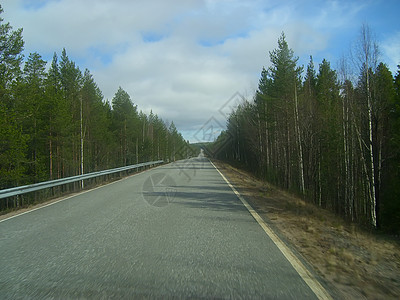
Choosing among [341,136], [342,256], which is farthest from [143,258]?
[341,136]

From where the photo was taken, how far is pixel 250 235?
19.7 feet

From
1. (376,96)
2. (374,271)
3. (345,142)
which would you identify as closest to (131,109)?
(345,142)

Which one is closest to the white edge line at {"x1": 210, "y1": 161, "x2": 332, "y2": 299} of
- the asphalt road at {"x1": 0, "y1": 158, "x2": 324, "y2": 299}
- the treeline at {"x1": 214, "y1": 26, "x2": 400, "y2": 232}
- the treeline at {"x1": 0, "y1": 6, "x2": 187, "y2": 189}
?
the asphalt road at {"x1": 0, "y1": 158, "x2": 324, "y2": 299}

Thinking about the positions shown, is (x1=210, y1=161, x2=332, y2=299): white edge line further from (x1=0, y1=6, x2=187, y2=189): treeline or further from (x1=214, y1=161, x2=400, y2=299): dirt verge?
(x1=0, y1=6, x2=187, y2=189): treeline

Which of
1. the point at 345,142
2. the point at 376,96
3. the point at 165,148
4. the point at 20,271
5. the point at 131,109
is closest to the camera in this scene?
the point at 20,271

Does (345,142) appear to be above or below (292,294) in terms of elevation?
above

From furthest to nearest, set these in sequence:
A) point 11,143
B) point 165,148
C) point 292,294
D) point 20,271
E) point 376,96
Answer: point 165,148 < point 11,143 < point 376,96 < point 20,271 < point 292,294

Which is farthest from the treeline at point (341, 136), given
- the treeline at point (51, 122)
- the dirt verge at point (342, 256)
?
the treeline at point (51, 122)

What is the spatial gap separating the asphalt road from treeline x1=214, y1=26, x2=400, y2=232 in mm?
13568

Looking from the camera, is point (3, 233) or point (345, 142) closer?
point (3, 233)

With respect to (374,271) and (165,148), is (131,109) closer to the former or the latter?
(165,148)

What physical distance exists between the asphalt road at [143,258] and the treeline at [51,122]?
15.3 metres

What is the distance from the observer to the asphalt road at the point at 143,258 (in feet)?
11.6

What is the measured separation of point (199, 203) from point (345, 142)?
17.3m
